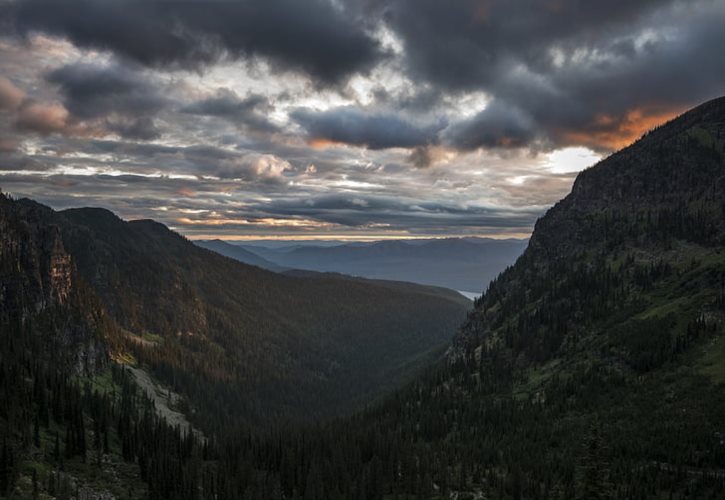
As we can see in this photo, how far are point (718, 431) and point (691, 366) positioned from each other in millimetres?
45758

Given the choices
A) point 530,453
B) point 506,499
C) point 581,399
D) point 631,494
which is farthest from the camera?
point 581,399

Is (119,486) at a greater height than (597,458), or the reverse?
(597,458)

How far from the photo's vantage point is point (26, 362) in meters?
170

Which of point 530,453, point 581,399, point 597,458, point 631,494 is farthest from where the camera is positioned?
point 581,399

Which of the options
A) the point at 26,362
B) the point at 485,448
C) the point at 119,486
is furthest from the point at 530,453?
the point at 26,362

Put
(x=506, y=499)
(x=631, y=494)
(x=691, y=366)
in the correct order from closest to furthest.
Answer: (x=631, y=494), (x=506, y=499), (x=691, y=366)

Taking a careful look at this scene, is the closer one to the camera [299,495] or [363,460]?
[299,495]

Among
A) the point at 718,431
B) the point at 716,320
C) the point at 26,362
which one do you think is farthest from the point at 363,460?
the point at 716,320

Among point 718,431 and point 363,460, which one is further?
point 363,460

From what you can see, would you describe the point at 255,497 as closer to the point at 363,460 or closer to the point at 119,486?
the point at 119,486

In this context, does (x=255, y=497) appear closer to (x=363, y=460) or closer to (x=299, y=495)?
(x=299, y=495)

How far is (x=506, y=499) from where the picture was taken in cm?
13188

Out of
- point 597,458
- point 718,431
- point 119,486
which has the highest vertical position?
point 597,458

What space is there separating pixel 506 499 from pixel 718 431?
64349 mm
